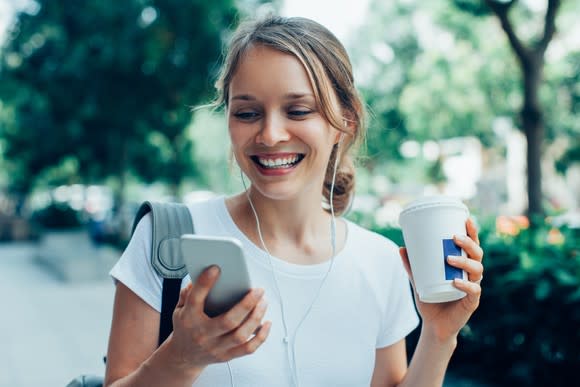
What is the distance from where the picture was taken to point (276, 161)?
150 cm

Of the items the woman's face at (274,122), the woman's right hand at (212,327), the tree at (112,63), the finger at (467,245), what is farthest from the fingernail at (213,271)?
the tree at (112,63)

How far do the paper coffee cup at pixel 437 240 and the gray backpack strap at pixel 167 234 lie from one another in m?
0.52

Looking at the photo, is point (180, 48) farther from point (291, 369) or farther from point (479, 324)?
Result: point (291, 369)

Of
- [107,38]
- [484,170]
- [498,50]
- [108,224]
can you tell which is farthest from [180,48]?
[484,170]

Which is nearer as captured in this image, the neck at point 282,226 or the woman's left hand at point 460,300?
the woman's left hand at point 460,300

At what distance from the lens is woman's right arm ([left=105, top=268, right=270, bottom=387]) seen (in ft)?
3.55

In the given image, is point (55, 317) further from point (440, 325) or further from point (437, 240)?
point (437, 240)

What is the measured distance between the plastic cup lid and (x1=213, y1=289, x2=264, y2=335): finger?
0.47m

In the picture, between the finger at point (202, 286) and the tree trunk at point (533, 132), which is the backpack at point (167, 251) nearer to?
the finger at point (202, 286)

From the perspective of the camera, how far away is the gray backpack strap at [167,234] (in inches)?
54.9

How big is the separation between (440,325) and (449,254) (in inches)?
9.0

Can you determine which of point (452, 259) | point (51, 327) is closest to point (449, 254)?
point (452, 259)

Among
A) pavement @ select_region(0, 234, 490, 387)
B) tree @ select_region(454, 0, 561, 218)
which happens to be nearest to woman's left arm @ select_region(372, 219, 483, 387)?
pavement @ select_region(0, 234, 490, 387)

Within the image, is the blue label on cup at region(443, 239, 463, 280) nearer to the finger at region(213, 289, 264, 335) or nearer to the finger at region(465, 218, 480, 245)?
the finger at region(465, 218, 480, 245)
